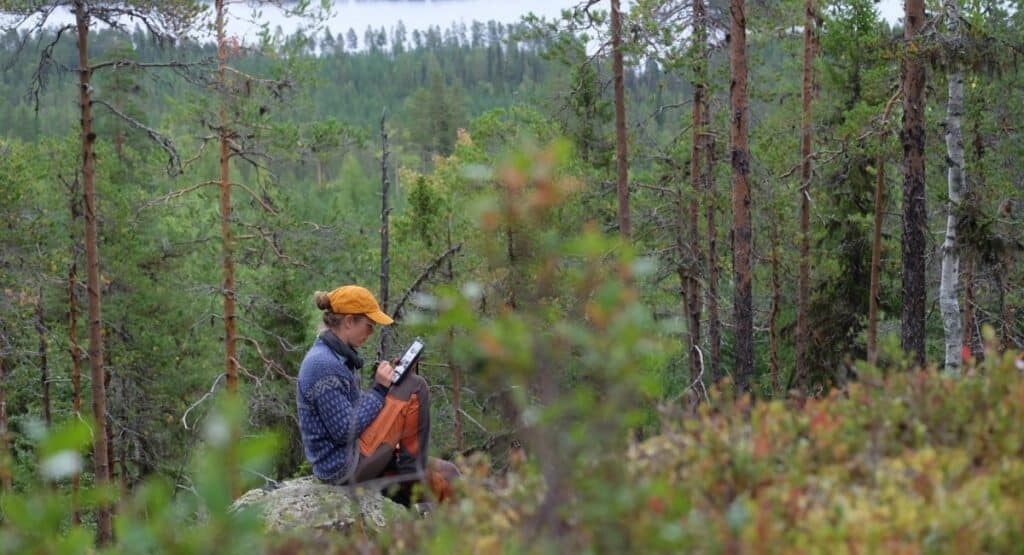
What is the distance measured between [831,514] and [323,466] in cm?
379

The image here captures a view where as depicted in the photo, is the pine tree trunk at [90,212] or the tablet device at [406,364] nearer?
the tablet device at [406,364]

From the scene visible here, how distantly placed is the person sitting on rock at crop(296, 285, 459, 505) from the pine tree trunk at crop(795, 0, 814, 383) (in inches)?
538

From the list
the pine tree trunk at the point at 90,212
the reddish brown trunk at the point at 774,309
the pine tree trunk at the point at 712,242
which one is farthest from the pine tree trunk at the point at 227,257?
the reddish brown trunk at the point at 774,309

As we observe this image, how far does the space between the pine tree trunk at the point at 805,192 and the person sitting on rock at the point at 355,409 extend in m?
13.7

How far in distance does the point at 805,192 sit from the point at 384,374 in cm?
1366

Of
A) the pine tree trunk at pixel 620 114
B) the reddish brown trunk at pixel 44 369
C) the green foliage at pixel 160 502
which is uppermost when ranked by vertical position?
the pine tree trunk at pixel 620 114

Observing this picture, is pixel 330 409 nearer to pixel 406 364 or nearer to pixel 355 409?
pixel 355 409

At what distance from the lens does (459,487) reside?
319 centimetres

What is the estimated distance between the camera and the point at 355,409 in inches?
215

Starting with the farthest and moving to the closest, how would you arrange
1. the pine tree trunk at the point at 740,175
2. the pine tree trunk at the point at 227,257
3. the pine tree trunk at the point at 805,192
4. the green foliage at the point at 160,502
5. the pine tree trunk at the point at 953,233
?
the pine tree trunk at the point at 805,192
the pine tree trunk at the point at 227,257
the pine tree trunk at the point at 740,175
the pine tree trunk at the point at 953,233
the green foliage at the point at 160,502

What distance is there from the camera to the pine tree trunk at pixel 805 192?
60.7ft

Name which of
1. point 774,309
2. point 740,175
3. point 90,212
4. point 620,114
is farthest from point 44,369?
point 774,309

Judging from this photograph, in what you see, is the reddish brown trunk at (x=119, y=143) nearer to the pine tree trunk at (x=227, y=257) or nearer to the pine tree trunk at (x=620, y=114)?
the pine tree trunk at (x=227, y=257)

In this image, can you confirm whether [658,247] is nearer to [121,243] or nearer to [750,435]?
[121,243]
